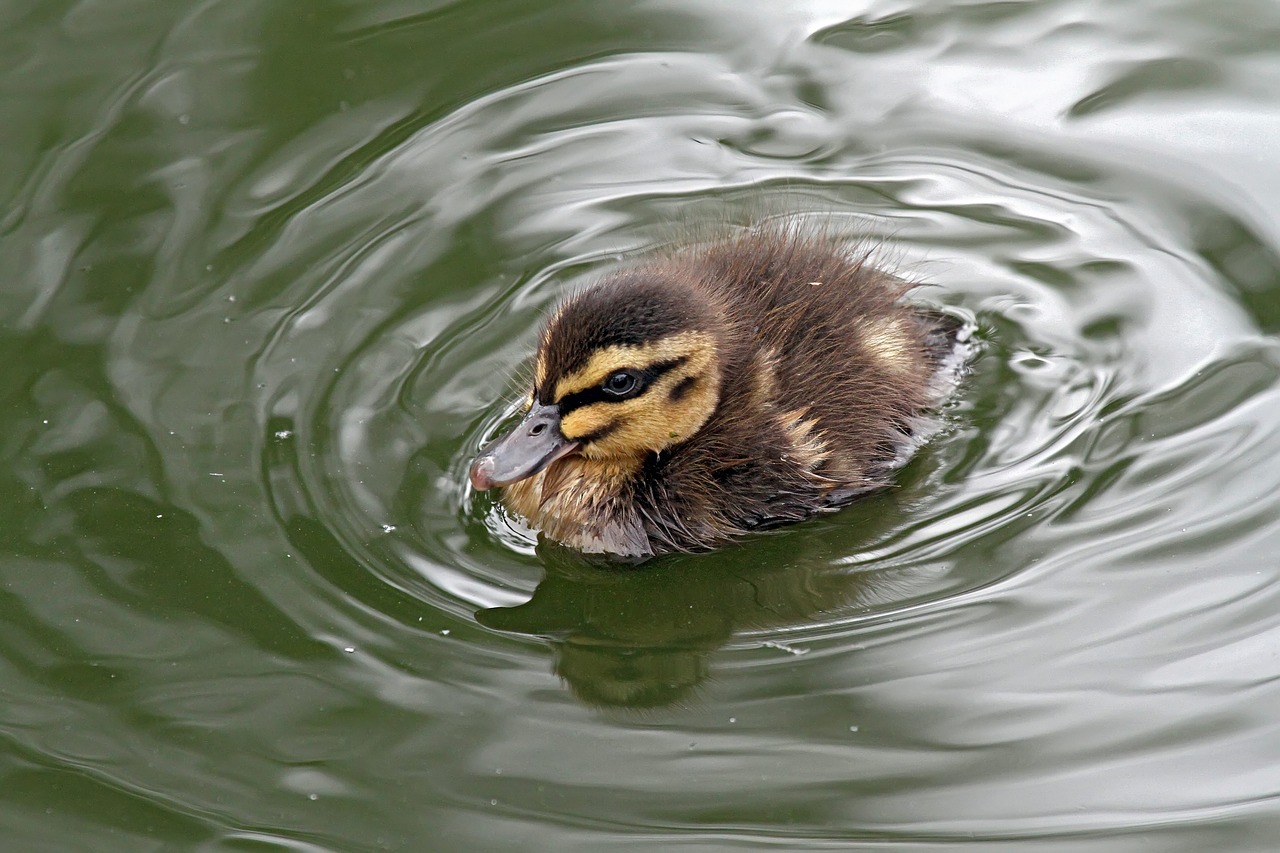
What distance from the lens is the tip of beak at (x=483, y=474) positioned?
3938 millimetres

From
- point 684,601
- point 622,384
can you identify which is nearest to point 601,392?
point 622,384

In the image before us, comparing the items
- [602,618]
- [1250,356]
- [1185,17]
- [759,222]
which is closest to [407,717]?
[602,618]

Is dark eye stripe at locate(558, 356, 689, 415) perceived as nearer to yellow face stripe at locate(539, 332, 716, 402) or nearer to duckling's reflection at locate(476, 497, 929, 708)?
yellow face stripe at locate(539, 332, 716, 402)

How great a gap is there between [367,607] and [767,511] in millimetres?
1080

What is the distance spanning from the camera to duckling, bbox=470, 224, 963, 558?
398 cm

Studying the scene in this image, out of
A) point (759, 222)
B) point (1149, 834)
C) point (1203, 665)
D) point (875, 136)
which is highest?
point (875, 136)

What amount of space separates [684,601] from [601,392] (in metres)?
0.56

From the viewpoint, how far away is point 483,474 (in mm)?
3945

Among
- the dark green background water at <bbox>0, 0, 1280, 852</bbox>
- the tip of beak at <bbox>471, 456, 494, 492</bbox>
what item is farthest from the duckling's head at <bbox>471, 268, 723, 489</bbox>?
the dark green background water at <bbox>0, 0, 1280, 852</bbox>

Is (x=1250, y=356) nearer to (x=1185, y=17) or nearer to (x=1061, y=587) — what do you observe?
(x=1061, y=587)

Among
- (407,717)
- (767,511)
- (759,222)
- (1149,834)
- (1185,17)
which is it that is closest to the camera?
(1149,834)

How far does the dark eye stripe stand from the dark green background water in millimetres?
428

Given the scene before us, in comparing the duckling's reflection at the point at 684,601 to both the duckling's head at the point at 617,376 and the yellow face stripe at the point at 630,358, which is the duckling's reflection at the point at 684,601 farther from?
the yellow face stripe at the point at 630,358

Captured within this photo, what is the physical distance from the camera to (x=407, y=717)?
3498mm
